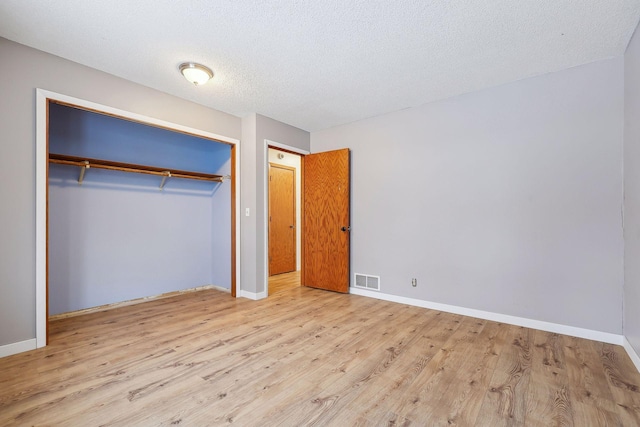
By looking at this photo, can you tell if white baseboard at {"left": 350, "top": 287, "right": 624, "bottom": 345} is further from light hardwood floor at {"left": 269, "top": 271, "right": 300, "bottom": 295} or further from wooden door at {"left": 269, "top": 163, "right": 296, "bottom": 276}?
wooden door at {"left": 269, "top": 163, "right": 296, "bottom": 276}

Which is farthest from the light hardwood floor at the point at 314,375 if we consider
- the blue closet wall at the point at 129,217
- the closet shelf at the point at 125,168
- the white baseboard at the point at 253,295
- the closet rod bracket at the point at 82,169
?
the closet shelf at the point at 125,168

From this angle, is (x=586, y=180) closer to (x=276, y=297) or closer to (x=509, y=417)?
(x=509, y=417)

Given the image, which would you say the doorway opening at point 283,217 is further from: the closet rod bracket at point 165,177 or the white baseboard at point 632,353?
the white baseboard at point 632,353

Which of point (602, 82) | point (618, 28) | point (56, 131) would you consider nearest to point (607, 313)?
point (602, 82)

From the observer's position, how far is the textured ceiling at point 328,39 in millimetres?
1980

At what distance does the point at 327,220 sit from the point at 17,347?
347cm

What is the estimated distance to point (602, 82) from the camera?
8.59ft

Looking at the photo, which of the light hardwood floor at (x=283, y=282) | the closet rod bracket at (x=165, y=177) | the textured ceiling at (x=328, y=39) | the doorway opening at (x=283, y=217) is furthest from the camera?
the doorway opening at (x=283, y=217)

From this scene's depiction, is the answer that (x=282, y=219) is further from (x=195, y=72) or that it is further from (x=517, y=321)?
(x=517, y=321)

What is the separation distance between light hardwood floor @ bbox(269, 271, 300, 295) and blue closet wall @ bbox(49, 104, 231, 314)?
737 millimetres

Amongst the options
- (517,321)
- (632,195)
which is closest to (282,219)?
(517,321)

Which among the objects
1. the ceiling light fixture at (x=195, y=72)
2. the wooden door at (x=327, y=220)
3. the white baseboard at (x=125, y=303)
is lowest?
the white baseboard at (x=125, y=303)

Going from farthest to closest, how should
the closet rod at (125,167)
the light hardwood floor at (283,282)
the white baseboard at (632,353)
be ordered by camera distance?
the light hardwood floor at (283,282)
the closet rod at (125,167)
the white baseboard at (632,353)

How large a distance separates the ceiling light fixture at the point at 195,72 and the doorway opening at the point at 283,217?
257cm
